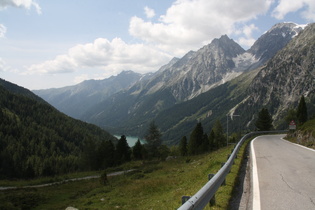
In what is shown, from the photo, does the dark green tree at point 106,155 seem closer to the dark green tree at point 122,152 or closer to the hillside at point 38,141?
the dark green tree at point 122,152

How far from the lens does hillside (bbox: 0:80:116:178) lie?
342 feet

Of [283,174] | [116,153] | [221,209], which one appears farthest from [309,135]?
[116,153]

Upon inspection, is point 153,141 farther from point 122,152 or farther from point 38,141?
point 38,141

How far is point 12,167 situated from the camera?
4343 inches

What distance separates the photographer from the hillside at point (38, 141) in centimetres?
10425

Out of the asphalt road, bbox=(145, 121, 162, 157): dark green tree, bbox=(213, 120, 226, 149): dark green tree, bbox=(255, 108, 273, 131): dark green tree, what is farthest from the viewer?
bbox=(213, 120, 226, 149): dark green tree

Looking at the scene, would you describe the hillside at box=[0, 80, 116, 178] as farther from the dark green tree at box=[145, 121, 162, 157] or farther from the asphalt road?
the asphalt road

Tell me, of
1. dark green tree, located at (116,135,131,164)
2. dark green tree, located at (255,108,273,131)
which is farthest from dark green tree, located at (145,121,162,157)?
dark green tree, located at (255,108,273,131)

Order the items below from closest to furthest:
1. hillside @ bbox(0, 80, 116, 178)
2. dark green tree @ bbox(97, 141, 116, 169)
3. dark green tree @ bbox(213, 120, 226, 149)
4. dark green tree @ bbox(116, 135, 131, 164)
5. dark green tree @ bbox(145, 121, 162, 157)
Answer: dark green tree @ bbox(145, 121, 162, 157), dark green tree @ bbox(116, 135, 131, 164), dark green tree @ bbox(97, 141, 116, 169), dark green tree @ bbox(213, 120, 226, 149), hillside @ bbox(0, 80, 116, 178)

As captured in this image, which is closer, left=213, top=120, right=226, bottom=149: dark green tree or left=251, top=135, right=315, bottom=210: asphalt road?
left=251, top=135, right=315, bottom=210: asphalt road

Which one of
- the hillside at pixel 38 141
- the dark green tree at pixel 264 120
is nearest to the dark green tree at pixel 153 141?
the hillside at pixel 38 141

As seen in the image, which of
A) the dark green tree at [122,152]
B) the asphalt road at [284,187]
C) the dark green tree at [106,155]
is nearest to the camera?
the asphalt road at [284,187]

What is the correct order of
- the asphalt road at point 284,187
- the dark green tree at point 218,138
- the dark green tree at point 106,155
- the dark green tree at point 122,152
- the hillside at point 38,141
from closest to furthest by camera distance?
1. the asphalt road at point 284,187
2. the dark green tree at point 122,152
3. the dark green tree at point 106,155
4. the dark green tree at point 218,138
5. the hillside at point 38,141

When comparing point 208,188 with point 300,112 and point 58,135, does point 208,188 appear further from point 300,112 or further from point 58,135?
point 58,135
